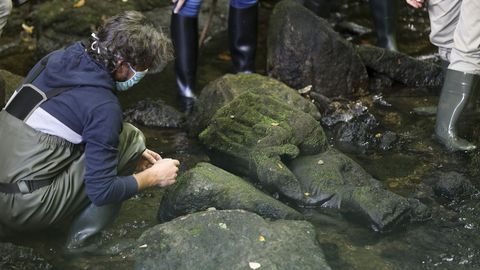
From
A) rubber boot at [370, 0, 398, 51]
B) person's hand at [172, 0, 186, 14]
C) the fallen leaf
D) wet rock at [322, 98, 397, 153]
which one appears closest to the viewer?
wet rock at [322, 98, 397, 153]

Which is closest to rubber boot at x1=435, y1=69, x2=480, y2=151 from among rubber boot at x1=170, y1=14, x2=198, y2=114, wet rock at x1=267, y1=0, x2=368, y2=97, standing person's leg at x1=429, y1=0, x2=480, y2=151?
standing person's leg at x1=429, y1=0, x2=480, y2=151

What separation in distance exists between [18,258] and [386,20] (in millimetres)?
4062

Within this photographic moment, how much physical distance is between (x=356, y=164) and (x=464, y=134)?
114 centimetres

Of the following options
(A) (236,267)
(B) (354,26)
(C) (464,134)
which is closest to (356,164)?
(C) (464,134)

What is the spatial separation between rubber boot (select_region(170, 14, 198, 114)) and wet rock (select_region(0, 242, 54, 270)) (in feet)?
7.10

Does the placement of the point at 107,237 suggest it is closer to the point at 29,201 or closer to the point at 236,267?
the point at 29,201

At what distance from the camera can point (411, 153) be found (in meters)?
4.51

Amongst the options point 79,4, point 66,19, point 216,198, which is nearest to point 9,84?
point 216,198

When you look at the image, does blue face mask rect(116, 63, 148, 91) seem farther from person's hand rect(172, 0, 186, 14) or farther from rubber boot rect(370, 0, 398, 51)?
rubber boot rect(370, 0, 398, 51)

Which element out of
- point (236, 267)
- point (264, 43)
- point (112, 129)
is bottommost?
point (264, 43)

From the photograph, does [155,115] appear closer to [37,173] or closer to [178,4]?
[178,4]

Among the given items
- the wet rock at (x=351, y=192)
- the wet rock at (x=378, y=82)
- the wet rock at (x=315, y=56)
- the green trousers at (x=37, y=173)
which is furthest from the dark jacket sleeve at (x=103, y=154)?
the wet rock at (x=378, y=82)

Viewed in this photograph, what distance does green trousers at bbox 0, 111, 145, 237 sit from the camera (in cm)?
298

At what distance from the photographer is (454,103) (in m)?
4.51
